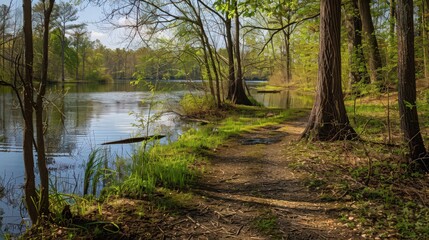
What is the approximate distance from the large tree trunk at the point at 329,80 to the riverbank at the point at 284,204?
0.74m

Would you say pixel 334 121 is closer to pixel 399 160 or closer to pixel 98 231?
pixel 399 160

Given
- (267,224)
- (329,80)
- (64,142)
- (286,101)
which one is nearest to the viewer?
(267,224)

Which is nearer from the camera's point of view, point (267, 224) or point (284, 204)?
point (267, 224)

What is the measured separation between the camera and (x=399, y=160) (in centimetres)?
484

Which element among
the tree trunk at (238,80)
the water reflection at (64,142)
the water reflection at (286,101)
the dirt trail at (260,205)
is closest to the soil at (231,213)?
the dirt trail at (260,205)

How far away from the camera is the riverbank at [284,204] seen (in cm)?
339

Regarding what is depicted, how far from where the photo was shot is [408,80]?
15.2 feet

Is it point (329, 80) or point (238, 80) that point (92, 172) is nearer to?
point (329, 80)

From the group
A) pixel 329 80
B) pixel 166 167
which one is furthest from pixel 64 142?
pixel 329 80

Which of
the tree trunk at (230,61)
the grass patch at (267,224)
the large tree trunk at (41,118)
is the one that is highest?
the tree trunk at (230,61)

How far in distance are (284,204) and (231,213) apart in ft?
2.25

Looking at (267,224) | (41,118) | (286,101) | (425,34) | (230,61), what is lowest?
(267,224)

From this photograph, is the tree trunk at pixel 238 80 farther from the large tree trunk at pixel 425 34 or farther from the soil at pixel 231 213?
the soil at pixel 231 213

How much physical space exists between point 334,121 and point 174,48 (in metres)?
10.7
